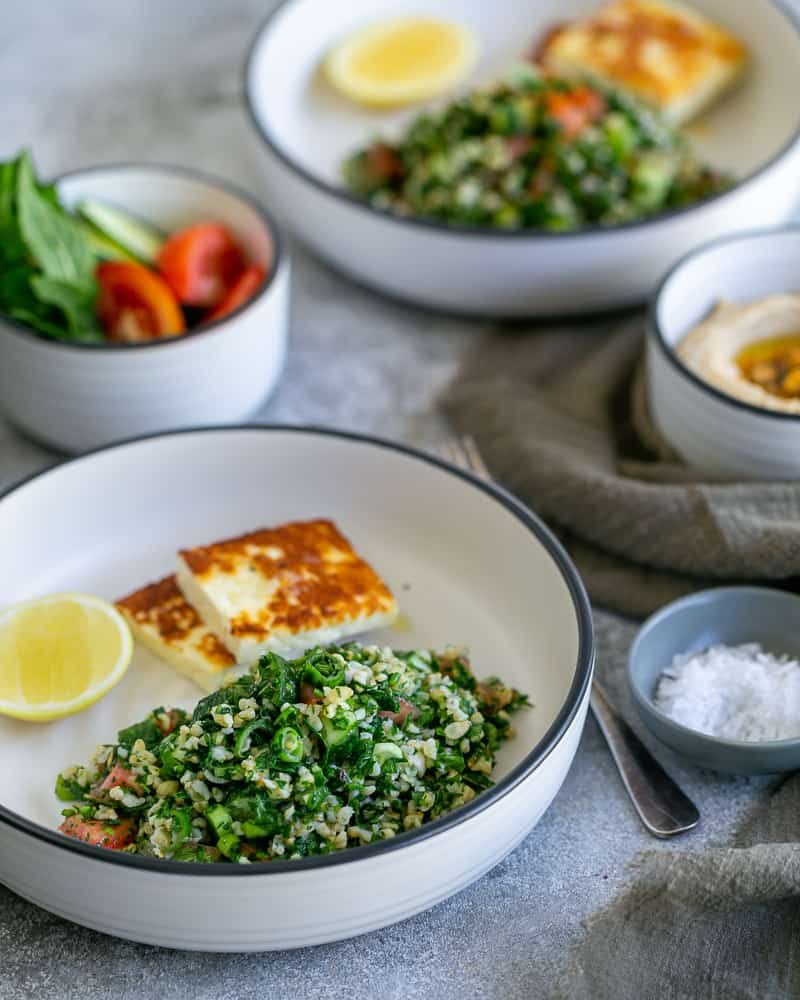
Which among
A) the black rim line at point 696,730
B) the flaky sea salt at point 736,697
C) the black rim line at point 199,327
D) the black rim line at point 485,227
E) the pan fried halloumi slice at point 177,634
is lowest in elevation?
the flaky sea salt at point 736,697

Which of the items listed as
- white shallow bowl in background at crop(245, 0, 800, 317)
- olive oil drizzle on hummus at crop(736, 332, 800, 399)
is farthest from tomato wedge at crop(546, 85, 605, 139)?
olive oil drizzle on hummus at crop(736, 332, 800, 399)

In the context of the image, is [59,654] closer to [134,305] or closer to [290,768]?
[290,768]

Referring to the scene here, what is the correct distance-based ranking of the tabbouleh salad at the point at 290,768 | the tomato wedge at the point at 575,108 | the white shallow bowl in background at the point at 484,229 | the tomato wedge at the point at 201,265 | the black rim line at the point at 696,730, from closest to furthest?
the tabbouleh salad at the point at 290,768 < the black rim line at the point at 696,730 < the tomato wedge at the point at 201,265 < the white shallow bowl in background at the point at 484,229 < the tomato wedge at the point at 575,108

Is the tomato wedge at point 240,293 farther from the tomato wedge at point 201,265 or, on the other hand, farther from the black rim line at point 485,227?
the black rim line at point 485,227

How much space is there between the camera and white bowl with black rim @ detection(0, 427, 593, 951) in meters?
1.94

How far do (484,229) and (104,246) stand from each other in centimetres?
101

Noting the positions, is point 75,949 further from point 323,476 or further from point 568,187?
point 568,187

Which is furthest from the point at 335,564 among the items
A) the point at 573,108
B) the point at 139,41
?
the point at 139,41

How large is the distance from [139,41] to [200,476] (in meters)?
2.75

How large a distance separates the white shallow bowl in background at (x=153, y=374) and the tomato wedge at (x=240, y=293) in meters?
0.04

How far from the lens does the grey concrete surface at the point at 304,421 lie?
210cm

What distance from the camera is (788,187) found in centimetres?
366

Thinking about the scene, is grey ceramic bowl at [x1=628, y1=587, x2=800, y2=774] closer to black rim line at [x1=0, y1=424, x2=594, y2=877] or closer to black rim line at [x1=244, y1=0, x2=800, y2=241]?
black rim line at [x1=0, y1=424, x2=594, y2=877]

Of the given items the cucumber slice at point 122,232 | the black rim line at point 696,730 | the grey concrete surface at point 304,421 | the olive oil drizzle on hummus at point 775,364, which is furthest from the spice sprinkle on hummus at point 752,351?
the cucumber slice at point 122,232
